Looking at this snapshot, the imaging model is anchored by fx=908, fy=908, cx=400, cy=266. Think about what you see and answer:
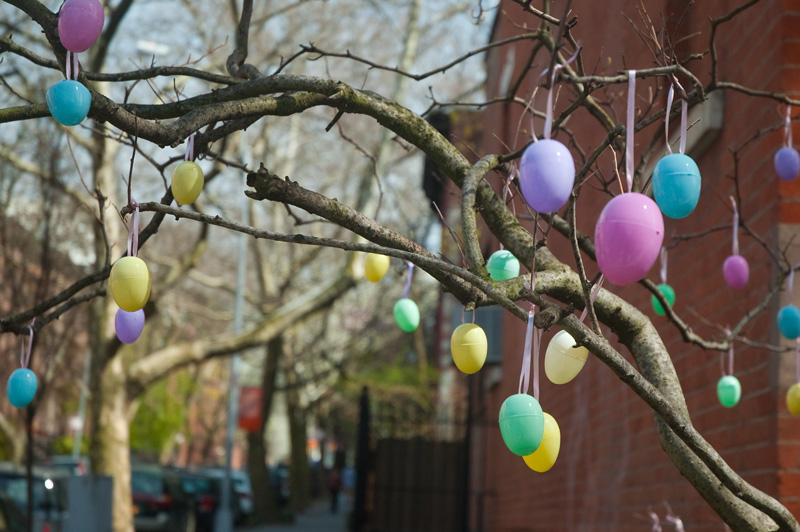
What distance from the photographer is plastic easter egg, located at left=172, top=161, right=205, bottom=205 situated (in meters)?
2.55

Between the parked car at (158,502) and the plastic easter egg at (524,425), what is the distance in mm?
15024

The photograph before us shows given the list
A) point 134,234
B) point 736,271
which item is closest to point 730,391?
point 736,271

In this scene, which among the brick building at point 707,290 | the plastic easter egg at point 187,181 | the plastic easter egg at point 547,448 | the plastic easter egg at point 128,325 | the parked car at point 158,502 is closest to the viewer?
the plastic easter egg at point 547,448

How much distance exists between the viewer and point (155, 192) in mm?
17156

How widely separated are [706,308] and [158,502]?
13.6 meters

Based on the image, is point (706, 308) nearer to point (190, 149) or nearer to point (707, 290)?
point (707, 290)

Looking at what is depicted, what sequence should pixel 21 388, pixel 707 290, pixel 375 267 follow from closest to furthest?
pixel 21 388
pixel 375 267
pixel 707 290

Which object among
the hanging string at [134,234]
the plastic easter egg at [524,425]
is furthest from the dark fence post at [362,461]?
the plastic easter egg at [524,425]

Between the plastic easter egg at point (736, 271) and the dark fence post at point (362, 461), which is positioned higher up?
the plastic easter egg at point (736, 271)

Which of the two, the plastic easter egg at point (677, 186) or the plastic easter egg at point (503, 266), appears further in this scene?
the plastic easter egg at point (503, 266)

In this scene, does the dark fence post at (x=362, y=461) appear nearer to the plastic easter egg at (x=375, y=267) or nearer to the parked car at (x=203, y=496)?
the parked car at (x=203, y=496)

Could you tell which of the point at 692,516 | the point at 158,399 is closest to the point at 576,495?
the point at 692,516

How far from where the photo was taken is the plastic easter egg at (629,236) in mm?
1718

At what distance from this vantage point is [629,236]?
1.72 meters
